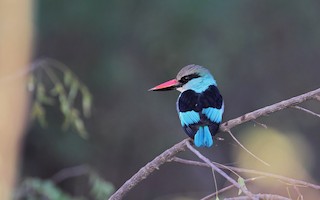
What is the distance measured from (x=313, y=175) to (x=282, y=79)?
141 centimetres

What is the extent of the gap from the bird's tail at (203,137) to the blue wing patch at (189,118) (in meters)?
0.09

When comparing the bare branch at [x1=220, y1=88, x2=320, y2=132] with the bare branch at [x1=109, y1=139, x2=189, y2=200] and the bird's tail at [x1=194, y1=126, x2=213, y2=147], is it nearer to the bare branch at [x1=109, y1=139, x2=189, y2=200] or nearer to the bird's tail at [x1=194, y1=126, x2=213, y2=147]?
the bare branch at [x1=109, y1=139, x2=189, y2=200]

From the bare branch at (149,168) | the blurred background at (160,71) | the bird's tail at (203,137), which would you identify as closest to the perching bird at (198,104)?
the bird's tail at (203,137)

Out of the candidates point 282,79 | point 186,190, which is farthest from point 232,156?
point 282,79

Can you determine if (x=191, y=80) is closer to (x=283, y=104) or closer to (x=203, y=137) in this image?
(x=203, y=137)

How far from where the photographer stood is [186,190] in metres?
8.84

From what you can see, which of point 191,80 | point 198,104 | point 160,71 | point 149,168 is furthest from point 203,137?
point 160,71

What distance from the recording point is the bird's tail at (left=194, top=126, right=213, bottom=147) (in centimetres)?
304

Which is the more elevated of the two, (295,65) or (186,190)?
(295,65)

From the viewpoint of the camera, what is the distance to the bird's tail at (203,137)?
3.04 metres

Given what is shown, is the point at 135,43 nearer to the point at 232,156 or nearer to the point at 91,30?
the point at 91,30

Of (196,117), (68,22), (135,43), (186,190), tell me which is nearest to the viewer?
(196,117)

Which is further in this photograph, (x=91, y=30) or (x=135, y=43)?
(x=135, y=43)

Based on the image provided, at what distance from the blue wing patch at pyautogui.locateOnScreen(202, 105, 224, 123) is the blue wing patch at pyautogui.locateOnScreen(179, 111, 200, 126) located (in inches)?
1.7
